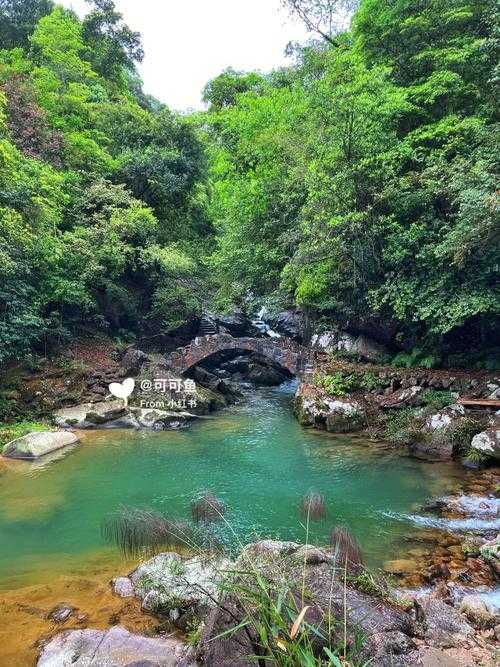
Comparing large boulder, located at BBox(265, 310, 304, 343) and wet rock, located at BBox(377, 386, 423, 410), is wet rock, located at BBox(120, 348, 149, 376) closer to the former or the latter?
large boulder, located at BBox(265, 310, 304, 343)

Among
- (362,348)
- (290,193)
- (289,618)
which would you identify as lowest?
(289,618)

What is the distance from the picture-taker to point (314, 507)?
25.9ft

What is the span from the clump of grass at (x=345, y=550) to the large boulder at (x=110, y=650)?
2.11 metres

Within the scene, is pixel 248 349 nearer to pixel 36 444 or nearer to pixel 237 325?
pixel 237 325

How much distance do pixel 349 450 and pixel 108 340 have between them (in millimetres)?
11703

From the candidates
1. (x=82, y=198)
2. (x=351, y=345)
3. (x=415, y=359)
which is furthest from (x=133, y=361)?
(x=415, y=359)

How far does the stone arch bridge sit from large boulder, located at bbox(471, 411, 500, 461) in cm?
738

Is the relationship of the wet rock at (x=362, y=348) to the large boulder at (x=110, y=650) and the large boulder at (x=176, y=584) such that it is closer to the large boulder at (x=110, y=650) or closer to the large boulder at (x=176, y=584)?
the large boulder at (x=176, y=584)

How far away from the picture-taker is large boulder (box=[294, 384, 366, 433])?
13.4m

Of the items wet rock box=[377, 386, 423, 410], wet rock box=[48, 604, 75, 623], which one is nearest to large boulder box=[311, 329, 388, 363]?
wet rock box=[377, 386, 423, 410]

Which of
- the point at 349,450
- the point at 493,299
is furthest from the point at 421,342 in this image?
the point at 349,450

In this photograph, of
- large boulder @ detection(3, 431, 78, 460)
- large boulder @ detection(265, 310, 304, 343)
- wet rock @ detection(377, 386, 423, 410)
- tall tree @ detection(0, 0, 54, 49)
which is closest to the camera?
large boulder @ detection(3, 431, 78, 460)

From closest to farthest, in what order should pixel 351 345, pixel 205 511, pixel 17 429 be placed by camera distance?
pixel 205 511
pixel 17 429
pixel 351 345

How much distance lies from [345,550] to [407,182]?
10410 mm
